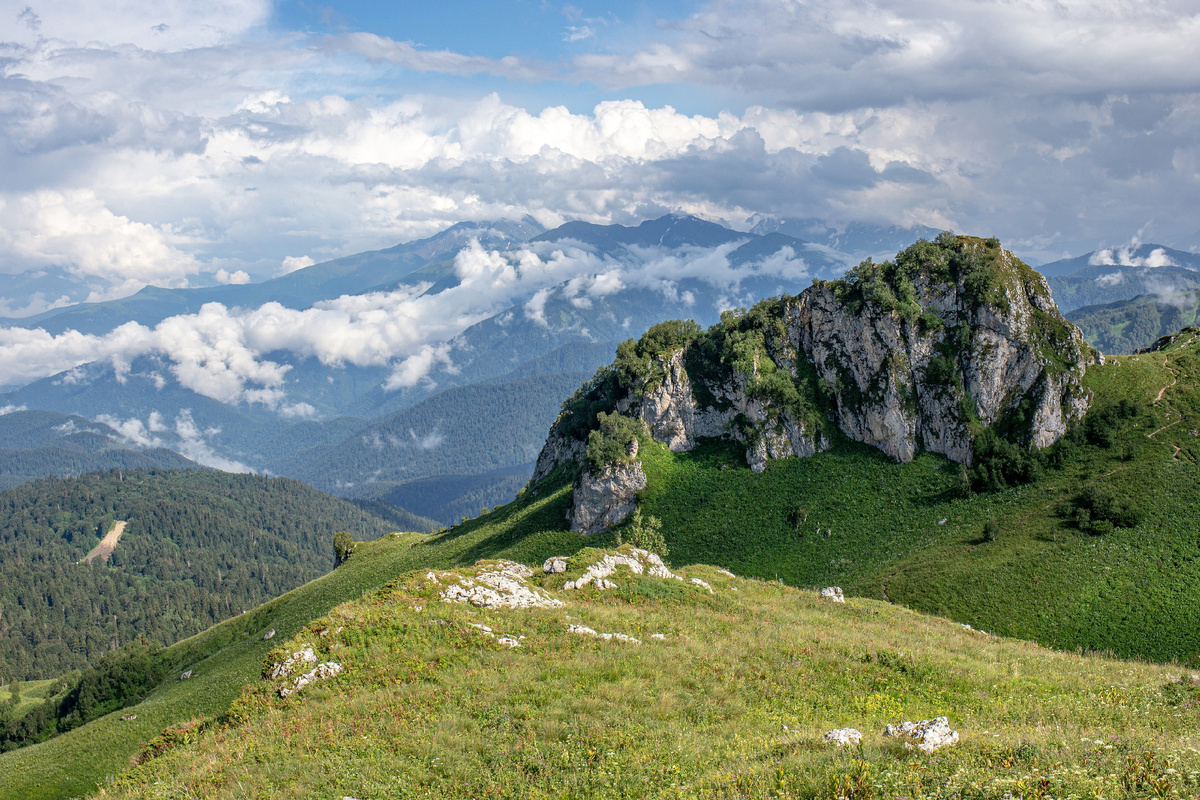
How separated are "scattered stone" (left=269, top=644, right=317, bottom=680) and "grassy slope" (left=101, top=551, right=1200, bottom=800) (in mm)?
390

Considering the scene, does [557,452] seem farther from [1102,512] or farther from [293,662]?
[293,662]

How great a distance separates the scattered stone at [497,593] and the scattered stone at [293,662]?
612 centimetres

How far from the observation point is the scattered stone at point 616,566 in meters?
33.3

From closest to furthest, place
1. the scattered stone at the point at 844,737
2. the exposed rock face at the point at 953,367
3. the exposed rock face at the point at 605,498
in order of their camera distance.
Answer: the scattered stone at the point at 844,737, the exposed rock face at the point at 953,367, the exposed rock face at the point at 605,498

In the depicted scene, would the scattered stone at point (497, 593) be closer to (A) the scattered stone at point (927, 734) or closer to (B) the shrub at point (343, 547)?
(A) the scattered stone at point (927, 734)

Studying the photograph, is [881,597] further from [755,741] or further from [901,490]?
[755,741]

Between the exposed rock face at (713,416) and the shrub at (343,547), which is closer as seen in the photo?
the exposed rock face at (713,416)

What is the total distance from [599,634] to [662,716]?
7.58 metres

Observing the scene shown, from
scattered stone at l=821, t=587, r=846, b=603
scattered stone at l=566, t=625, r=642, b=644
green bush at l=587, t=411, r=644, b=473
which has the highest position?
scattered stone at l=566, t=625, r=642, b=644

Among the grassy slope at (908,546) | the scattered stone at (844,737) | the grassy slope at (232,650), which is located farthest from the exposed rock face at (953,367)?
the scattered stone at (844,737)

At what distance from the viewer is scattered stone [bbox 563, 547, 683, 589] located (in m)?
33.3

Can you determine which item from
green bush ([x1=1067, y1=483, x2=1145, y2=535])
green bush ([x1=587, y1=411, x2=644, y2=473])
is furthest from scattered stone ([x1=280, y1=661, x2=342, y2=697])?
green bush ([x1=1067, y1=483, x2=1145, y2=535])

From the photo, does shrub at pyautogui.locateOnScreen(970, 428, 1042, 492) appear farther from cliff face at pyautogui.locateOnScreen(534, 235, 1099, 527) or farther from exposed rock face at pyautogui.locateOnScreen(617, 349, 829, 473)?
exposed rock face at pyautogui.locateOnScreen(617, 349, 829, 473)

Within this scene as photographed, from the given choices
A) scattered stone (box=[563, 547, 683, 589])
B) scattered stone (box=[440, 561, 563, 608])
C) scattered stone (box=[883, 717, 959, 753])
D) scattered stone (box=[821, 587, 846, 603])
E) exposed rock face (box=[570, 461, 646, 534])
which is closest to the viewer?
scattered stone (box=[883, 717, 959, 753])
